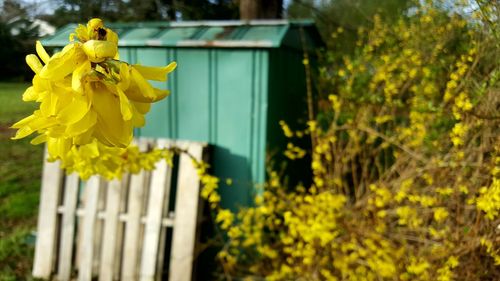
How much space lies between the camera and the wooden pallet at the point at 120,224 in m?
3.03

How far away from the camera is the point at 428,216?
2.34 meters

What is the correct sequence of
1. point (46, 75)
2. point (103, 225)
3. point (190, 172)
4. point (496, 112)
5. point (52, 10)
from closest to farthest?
point (46, 75) → point (496, 112) → point (190, 172) → point (103, 225) → point (52, 10)

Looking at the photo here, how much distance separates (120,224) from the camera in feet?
10.6

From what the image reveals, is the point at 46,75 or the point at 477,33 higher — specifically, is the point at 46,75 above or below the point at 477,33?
below

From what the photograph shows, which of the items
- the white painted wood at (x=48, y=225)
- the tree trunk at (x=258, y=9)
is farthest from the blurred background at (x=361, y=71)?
→ the white painted wood at (x=48, y=225)

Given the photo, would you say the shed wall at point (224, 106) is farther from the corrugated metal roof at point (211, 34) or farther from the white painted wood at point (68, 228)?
the white painted wood at point (68, 228)

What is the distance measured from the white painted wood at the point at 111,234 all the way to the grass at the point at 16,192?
2.24 ft

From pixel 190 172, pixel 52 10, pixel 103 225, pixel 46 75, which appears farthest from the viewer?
pixel 52 10

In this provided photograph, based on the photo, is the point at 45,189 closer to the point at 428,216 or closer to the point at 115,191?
the point at 115,191

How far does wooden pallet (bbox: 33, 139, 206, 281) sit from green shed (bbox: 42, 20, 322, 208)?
0.25m

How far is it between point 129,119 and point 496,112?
141 cm

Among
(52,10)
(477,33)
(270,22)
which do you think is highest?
(52,10)

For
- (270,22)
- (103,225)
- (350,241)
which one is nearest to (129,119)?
(350,241)

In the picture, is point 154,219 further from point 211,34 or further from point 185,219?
point 211,34
